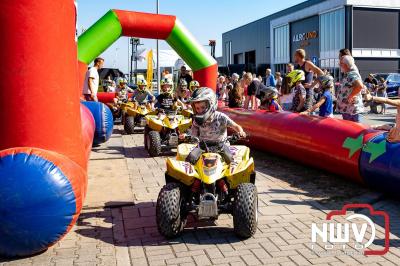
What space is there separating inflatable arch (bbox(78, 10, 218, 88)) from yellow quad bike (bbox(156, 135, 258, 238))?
19.6 feet

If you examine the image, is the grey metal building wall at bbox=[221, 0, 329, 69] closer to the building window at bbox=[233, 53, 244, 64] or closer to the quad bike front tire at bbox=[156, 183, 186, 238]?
the building window at bbox=[233, 53, 244, 64]

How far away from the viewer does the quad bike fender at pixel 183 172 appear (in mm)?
4907

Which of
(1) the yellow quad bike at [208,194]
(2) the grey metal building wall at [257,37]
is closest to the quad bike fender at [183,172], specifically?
(1) the yellow quad bike at [208,194]

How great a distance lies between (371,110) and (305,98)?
1064 centimetres

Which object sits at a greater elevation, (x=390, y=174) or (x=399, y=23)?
(x=399, y=23)

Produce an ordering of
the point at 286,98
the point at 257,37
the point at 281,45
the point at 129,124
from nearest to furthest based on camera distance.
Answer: the point at 286,98 → the point at 129,124 → the point at 281,45 → the point at 257,37

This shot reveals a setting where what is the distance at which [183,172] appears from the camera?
491 cm

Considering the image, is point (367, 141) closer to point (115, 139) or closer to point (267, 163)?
point (267, 163)

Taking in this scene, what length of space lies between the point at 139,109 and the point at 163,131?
11.9 feet

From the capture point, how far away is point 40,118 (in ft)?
15.1

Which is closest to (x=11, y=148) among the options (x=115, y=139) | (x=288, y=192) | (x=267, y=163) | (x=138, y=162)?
(x=288, y=192)

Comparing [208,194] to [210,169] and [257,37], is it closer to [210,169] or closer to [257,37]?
[210,169]

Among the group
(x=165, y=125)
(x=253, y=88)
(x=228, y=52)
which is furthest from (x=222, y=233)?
(x=228, y=52)

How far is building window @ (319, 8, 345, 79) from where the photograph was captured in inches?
1454
